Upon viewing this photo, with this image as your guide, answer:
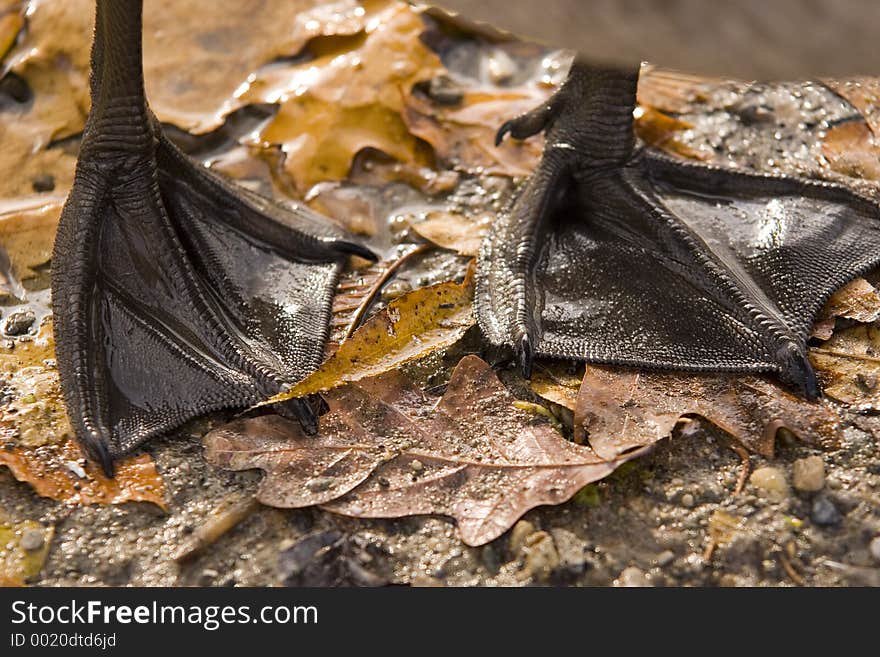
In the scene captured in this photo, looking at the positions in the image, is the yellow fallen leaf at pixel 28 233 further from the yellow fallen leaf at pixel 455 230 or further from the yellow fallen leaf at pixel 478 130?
the yellow fallen leaf at pixel 478 130

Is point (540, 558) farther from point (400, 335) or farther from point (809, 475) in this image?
point (400, 335)

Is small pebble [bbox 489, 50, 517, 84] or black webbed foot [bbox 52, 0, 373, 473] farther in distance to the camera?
small pebble [bbox 489, 50, 517, 84]

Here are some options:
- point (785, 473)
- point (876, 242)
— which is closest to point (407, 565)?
point (785, 473)

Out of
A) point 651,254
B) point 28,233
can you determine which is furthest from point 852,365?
point 28,233

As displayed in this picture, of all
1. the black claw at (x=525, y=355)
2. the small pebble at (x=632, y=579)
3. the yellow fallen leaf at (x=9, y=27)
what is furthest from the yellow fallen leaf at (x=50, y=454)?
the yellow fallen leaf at (x=9, y=27)

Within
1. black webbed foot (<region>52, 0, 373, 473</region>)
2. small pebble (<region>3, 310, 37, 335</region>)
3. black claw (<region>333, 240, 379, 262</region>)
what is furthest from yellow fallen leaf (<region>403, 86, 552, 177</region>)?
small pebble (<region>3, 310, 37, 335</region>)

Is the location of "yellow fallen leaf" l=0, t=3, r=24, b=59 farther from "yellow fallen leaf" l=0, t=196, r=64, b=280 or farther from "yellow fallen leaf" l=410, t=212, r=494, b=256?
"yellow fallen leaf" l=410, t=212, r=494, b=256
